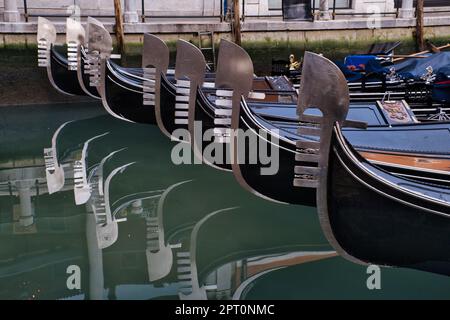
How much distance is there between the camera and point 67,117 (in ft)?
19.1

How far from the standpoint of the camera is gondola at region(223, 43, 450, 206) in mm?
2656

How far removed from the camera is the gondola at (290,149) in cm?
266

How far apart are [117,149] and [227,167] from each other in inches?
61.0

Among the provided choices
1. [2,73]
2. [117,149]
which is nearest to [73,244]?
[117,149]

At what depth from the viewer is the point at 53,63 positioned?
5.66 meters

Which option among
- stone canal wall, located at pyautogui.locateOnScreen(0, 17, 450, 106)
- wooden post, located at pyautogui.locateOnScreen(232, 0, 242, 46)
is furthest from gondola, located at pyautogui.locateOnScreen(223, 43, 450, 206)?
stone canal wall, located at pyautogui.locateOnScreen(0, 17, 450, 106)

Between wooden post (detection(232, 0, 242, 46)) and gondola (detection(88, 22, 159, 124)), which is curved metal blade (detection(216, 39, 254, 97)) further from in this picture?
wooden post (detection(232, 0, 242, 46))

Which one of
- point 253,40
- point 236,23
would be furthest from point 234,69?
point 253,40

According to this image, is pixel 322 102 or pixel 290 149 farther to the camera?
pixel 290 149

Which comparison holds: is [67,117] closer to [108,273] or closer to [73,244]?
[73,244]

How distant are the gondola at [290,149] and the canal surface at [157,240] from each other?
0.27 metres

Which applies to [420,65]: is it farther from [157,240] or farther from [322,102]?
[322,102]

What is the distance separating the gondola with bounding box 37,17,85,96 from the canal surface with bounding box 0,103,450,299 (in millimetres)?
1219

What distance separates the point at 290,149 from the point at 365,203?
72 centimetres
